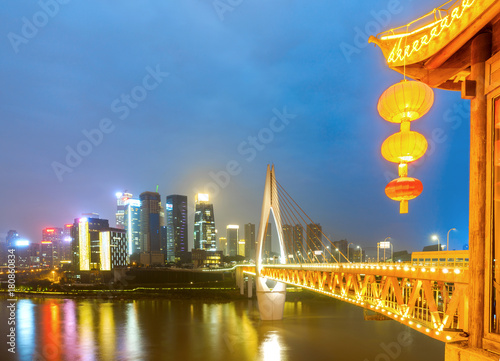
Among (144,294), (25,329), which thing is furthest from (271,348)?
(144,294)

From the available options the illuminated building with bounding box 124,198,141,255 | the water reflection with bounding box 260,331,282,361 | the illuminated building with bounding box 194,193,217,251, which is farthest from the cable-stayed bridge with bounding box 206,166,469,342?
the illuminated building with bounding box 124,198,141,255

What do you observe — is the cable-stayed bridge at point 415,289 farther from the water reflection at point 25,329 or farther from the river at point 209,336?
the water reflection at point 25,329

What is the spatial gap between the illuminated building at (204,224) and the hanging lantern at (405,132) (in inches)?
5726

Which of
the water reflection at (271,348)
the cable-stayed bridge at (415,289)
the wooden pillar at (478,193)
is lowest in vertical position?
the water reflection at (271,348)

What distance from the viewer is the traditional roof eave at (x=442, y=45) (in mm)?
4324

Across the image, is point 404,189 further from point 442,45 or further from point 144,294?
point 144,294

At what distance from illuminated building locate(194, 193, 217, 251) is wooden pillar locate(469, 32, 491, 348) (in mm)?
147928

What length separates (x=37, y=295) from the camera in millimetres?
57438

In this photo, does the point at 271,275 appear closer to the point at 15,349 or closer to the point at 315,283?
the point at 315,283

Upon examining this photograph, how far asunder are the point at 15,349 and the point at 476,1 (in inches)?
1149

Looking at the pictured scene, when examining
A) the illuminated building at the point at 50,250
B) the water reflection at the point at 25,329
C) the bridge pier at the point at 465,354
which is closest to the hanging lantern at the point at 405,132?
the bridge pier at the point at 465,354

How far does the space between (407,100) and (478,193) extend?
9.73ft

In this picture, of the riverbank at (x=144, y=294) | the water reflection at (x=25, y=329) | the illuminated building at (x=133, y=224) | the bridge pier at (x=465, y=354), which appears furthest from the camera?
the illuminated building at (x=133, y=224)

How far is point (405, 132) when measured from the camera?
7.14 meters
